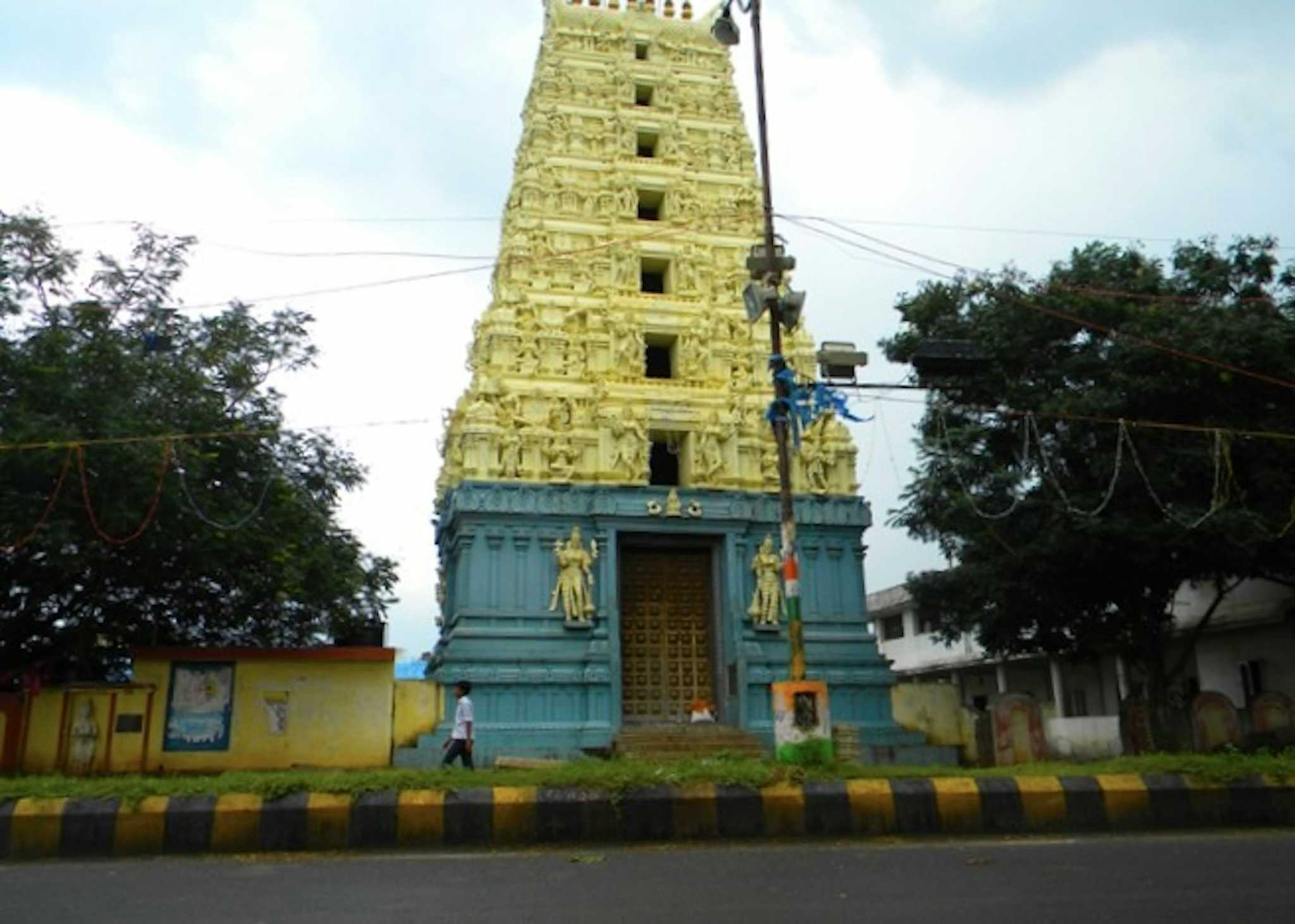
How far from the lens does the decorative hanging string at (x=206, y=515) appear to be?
52.0ft

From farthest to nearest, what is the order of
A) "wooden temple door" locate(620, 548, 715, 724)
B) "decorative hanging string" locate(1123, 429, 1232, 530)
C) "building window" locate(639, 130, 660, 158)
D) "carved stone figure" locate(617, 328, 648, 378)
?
"building window" locate(639, 130, 660, 158) → "carved stone figure" locate(617, 328, 648, 378) → "wooden temple door" locate(620, 548, 715, 724) → "decorative hanging string" locate(1123, 429, 1232, 530)

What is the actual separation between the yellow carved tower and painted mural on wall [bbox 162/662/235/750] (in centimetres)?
584

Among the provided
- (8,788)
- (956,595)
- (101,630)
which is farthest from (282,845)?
(956,595)

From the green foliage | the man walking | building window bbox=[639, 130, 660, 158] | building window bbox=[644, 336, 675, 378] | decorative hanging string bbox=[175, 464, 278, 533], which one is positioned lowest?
the green foliage

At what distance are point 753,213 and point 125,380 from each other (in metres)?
14.4

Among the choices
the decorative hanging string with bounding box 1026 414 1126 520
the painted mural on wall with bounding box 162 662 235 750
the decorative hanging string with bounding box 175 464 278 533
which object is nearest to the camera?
the decorative hanging string with bounding box 175 464 278 533

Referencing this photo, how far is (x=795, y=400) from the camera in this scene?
45.4 feet

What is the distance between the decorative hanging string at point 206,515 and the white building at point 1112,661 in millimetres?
13584

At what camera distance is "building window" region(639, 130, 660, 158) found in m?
25.5

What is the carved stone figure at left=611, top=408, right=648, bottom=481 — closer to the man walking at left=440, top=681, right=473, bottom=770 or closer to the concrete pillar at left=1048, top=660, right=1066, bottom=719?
the man walking at left=440, top=681, right=473, bottom=770

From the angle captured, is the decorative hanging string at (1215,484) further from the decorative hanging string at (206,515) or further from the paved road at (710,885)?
the decorative hanging string at (206,515)

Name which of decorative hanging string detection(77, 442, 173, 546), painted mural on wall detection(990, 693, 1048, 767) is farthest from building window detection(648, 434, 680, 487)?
decorative hanging string detection(77, 442, 173, 546)

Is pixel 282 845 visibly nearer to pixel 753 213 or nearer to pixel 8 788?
pixel 8 788

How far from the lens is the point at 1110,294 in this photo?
18625 mm
